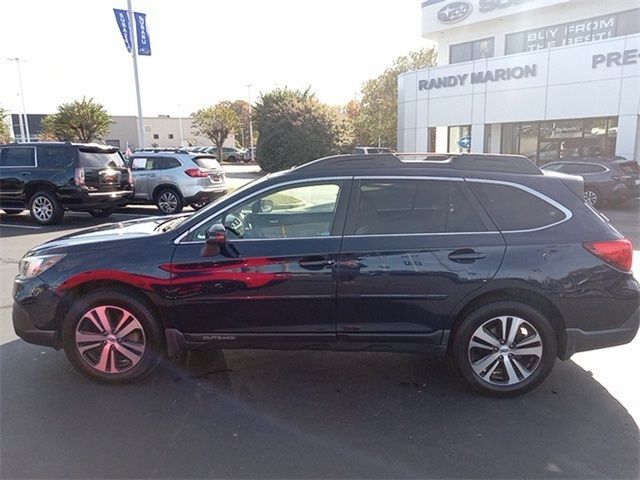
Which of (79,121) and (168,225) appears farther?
(79,121)

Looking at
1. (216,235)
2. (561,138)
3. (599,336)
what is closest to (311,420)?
(216,235)

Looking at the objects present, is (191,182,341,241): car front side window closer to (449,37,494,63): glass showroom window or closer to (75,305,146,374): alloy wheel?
(75,305,146,374): alloy wheel

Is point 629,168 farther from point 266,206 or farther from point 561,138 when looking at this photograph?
point 266,206

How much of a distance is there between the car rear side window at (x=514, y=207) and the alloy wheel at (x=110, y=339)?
2.69 m

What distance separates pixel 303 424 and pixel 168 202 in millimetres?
10717

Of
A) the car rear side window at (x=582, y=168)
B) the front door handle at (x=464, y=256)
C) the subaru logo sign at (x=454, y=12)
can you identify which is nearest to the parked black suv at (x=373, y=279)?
the front door handle at (x=464, y=256)

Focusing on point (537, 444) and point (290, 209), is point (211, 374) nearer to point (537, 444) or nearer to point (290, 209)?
point (290, 209)

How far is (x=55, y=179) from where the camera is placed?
35.2ft

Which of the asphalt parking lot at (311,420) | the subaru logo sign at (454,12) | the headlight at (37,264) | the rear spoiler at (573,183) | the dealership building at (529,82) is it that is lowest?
the asphalt parking lot at (311,420)

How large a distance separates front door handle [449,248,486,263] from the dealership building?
1798 centimetres

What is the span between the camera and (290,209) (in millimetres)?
4000

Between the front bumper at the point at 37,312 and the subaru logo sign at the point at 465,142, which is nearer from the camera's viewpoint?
the front bumper at the point at 37,312

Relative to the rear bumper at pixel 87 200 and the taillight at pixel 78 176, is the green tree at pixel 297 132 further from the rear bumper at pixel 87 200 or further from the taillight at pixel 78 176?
the taillight at pixel 78 176

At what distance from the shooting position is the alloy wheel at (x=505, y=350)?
3.31 metres
